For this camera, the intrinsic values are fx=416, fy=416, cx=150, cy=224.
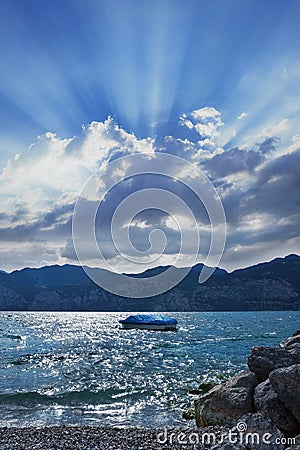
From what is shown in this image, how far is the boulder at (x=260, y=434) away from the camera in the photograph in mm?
8711

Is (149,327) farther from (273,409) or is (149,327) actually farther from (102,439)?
(273,409)

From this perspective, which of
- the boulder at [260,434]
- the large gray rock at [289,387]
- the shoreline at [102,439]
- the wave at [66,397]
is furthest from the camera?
the wave at [66,397]

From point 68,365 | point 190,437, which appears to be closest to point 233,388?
point 190,437

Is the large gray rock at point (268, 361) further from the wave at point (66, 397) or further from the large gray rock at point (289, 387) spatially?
the wave at point (66, 397)

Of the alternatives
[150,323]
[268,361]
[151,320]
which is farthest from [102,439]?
[151,320]

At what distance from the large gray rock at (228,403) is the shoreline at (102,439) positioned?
52cm

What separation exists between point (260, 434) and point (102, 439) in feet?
17.4

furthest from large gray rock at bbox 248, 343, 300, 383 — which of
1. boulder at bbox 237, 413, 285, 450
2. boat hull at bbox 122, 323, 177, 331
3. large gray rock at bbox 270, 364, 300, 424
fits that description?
boat hull at bbox 122, 323, 177, 331

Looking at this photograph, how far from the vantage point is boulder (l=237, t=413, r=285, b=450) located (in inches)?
343

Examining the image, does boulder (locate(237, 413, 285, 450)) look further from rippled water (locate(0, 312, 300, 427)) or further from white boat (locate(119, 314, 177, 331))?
white boat (locate(119, 314, 177, 331))

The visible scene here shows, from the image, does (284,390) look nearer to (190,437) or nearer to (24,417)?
(190,437)

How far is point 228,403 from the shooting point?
13.5 m

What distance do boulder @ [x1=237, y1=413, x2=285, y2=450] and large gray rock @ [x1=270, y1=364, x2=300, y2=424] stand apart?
107 centimetres

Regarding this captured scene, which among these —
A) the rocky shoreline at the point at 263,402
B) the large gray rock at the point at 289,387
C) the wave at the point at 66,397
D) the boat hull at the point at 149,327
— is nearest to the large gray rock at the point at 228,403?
the rocky shoreline at the point at 263,402
